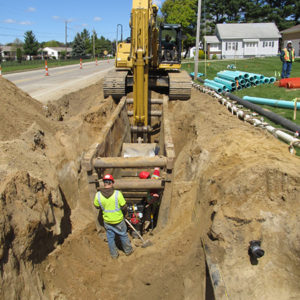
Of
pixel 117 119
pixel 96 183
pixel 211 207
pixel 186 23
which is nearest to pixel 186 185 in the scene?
pixel 211 207

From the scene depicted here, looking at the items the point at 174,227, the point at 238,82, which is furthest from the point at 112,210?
the point at 238,82

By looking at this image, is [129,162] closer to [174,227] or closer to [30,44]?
[174,227]

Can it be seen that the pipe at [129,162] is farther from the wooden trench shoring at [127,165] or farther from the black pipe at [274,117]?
the black pipe at [274,117]

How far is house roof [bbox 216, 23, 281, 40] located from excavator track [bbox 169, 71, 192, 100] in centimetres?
4349

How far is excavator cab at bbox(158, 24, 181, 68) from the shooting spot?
10.2m

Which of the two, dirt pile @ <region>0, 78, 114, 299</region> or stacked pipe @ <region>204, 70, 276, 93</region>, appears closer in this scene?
dirt pile @ <region>0, 78, 114, 299</region>

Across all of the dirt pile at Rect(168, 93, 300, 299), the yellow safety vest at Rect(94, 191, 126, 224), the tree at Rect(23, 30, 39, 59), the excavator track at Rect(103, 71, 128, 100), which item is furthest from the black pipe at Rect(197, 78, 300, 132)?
the tree at Rect(23, 30, 39, 59)

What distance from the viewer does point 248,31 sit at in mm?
49594

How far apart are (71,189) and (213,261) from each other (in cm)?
356

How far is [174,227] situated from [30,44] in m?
68.7

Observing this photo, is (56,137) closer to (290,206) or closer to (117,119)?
(117,119)

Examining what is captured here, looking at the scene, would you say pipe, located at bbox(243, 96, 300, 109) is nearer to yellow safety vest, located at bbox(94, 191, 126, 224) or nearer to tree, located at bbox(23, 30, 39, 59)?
yellow safety vest, located at bbox(94, 191, 126, 224)

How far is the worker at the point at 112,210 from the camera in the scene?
479 centimetres

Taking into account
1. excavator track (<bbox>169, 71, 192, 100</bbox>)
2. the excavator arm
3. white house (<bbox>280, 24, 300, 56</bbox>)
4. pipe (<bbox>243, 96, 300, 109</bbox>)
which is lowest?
pipe (<bbox>243, 96, 300, 109</bbox>)
